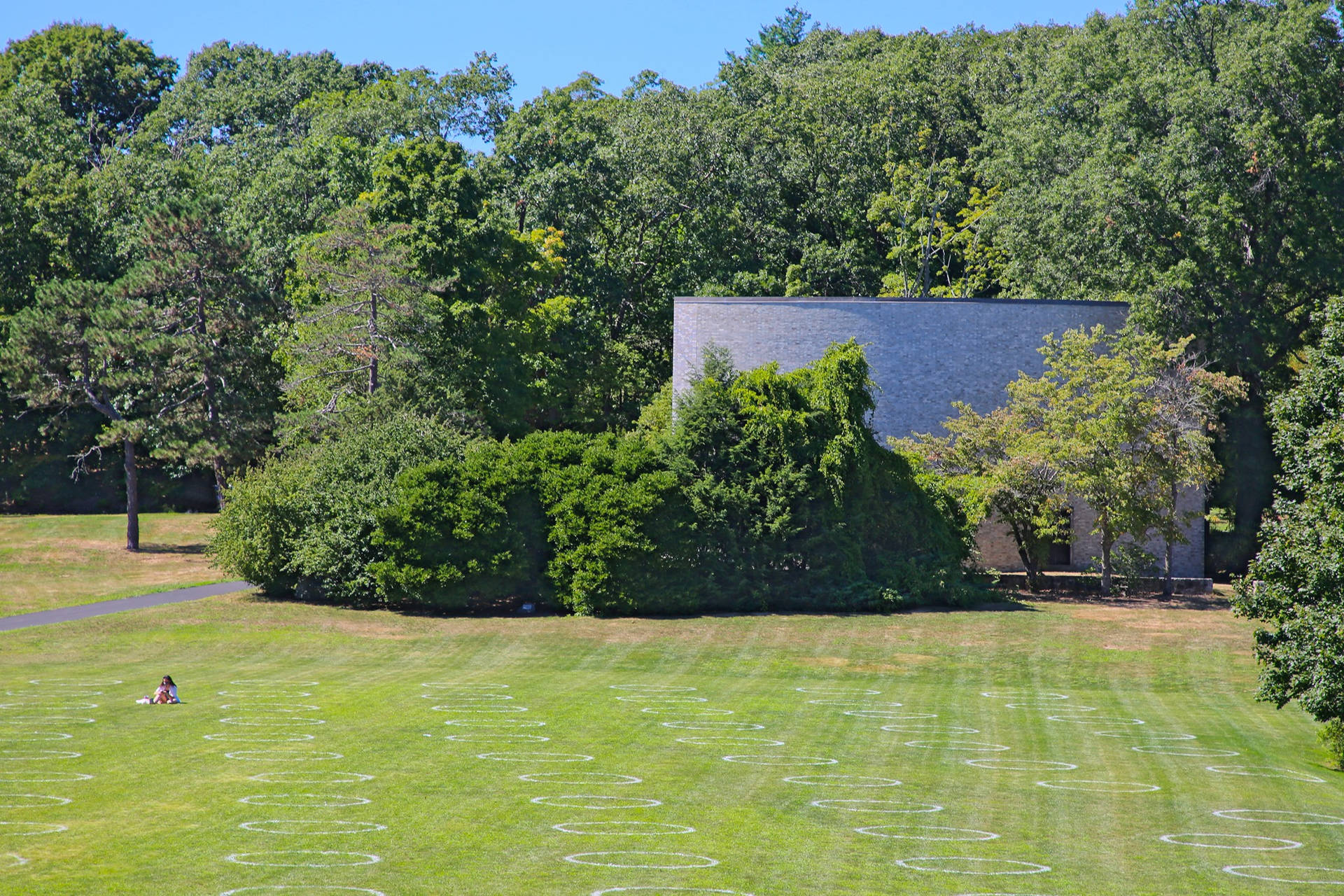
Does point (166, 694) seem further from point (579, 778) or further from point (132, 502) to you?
point (132, 502)

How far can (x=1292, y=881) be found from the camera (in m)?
14.3

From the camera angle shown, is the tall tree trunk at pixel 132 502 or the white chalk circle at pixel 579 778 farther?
the tall tree trunk at pixel 132 502

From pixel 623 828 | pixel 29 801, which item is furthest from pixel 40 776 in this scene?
pixel 623 828

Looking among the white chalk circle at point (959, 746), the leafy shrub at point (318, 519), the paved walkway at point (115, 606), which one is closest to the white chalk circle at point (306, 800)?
the white chalk circle at point (959, 746)

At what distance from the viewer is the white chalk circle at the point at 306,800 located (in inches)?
639

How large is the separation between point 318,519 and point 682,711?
16898mm

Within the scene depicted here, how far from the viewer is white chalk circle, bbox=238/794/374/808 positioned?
1622cm

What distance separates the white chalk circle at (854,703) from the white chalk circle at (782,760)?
5.62 m

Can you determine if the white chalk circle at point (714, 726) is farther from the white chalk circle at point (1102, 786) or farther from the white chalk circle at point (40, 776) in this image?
the white chalk circle at point (40, 776)

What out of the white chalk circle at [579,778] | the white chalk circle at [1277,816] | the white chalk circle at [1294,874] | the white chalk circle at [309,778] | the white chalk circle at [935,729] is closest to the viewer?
the white chalk circle at [1294,874]

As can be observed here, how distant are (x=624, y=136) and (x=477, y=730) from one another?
148ft

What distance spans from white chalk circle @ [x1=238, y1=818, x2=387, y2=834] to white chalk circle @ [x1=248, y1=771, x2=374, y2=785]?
195 cm

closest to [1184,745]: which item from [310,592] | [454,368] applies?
[310,592]

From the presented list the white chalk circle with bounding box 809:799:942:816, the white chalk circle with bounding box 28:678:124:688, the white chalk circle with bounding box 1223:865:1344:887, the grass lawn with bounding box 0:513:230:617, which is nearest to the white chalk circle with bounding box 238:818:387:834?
the white chalk circle with bounding box 809:799:942:816
